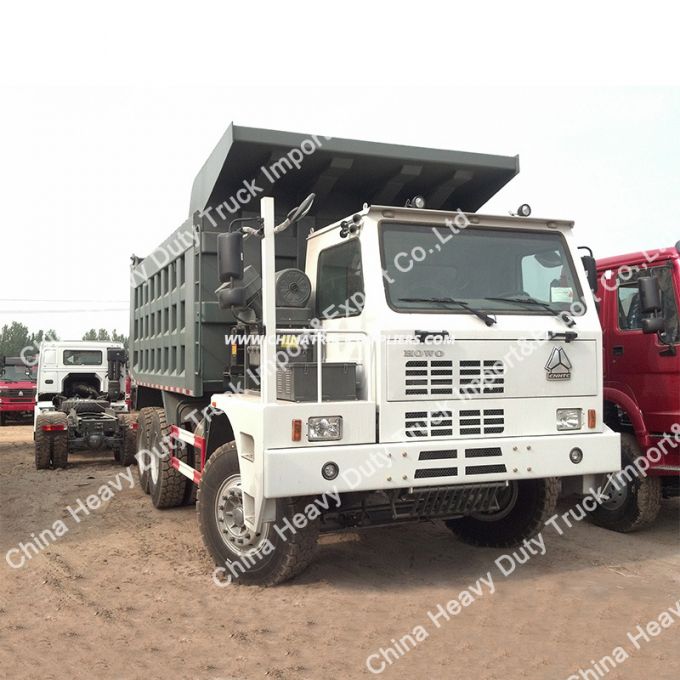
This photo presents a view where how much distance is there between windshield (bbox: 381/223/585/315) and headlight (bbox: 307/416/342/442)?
2.90ft

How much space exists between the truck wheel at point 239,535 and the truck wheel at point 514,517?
6.19 ft

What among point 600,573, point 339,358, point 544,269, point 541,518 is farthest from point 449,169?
point 600,573

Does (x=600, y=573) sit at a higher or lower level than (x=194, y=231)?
lower

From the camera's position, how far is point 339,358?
5.20 metres

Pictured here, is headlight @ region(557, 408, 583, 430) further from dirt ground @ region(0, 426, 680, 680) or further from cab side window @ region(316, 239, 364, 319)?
cab side window @ region(316, 239, 364, 319)

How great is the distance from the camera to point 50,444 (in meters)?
11.2

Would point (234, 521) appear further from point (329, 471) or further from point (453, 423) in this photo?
point (453, 423)

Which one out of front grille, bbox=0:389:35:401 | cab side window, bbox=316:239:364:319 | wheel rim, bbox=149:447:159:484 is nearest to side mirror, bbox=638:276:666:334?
cab side window, bbox=316:239:364:319

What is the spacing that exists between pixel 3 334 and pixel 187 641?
89.2 m

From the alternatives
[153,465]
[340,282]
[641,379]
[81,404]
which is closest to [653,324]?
[641,379]

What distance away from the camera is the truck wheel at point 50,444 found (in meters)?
11.1

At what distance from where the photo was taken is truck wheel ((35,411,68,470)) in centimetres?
1111

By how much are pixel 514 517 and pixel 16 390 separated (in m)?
19.4

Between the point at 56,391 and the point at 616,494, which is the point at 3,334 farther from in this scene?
the point at 616,494
